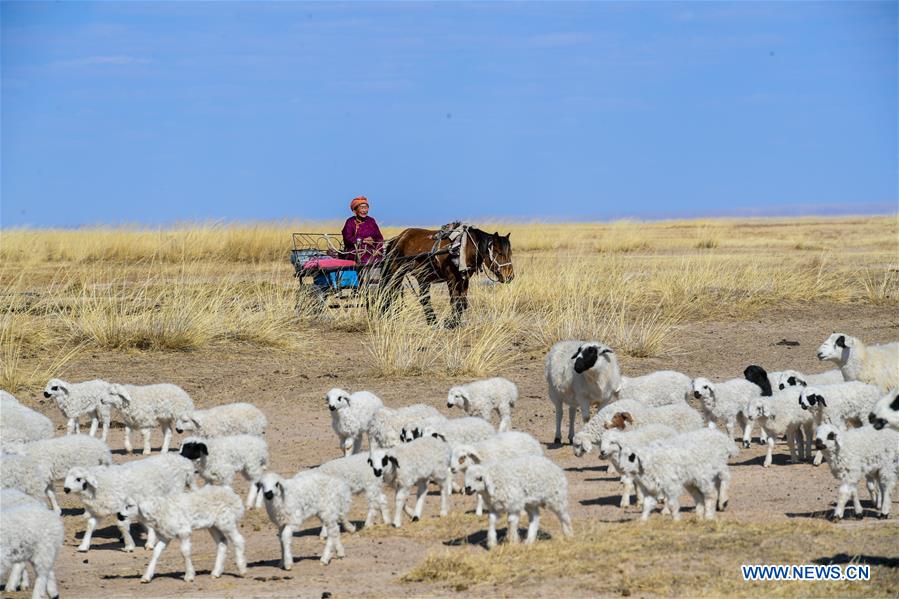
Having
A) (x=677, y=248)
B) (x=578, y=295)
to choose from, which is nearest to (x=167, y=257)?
(x=578, y=295)

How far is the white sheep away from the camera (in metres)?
8.67

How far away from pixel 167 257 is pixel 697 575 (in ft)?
88.4

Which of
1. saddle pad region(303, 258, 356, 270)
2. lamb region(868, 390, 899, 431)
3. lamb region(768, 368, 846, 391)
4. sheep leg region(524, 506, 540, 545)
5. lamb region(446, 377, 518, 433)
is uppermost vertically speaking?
saddle pad region(303, 258, 356, 270)

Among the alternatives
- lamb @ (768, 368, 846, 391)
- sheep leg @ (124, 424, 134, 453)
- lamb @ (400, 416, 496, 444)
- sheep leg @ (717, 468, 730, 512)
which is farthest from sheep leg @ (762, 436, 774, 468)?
sheep leg @ (124, 424, 134, 453)

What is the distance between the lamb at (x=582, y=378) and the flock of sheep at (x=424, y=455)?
0.02 meters

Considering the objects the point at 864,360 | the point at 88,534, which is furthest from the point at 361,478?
the point at 864,360

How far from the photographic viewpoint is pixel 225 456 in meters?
10.6

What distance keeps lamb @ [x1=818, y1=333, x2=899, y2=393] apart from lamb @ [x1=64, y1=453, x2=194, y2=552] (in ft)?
23.7

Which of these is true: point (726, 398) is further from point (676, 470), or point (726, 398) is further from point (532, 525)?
point (532, 525)

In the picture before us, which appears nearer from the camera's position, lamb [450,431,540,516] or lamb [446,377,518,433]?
lamb [450,431,540,516]

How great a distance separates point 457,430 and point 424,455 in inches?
36.8

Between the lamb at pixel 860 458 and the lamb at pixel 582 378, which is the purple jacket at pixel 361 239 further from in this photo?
the lamb at pixel 860 458

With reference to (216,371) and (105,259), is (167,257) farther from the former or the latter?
(216,371)

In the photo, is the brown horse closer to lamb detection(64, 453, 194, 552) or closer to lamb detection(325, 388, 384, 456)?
lamb detection(325, 388, 384, 456)
